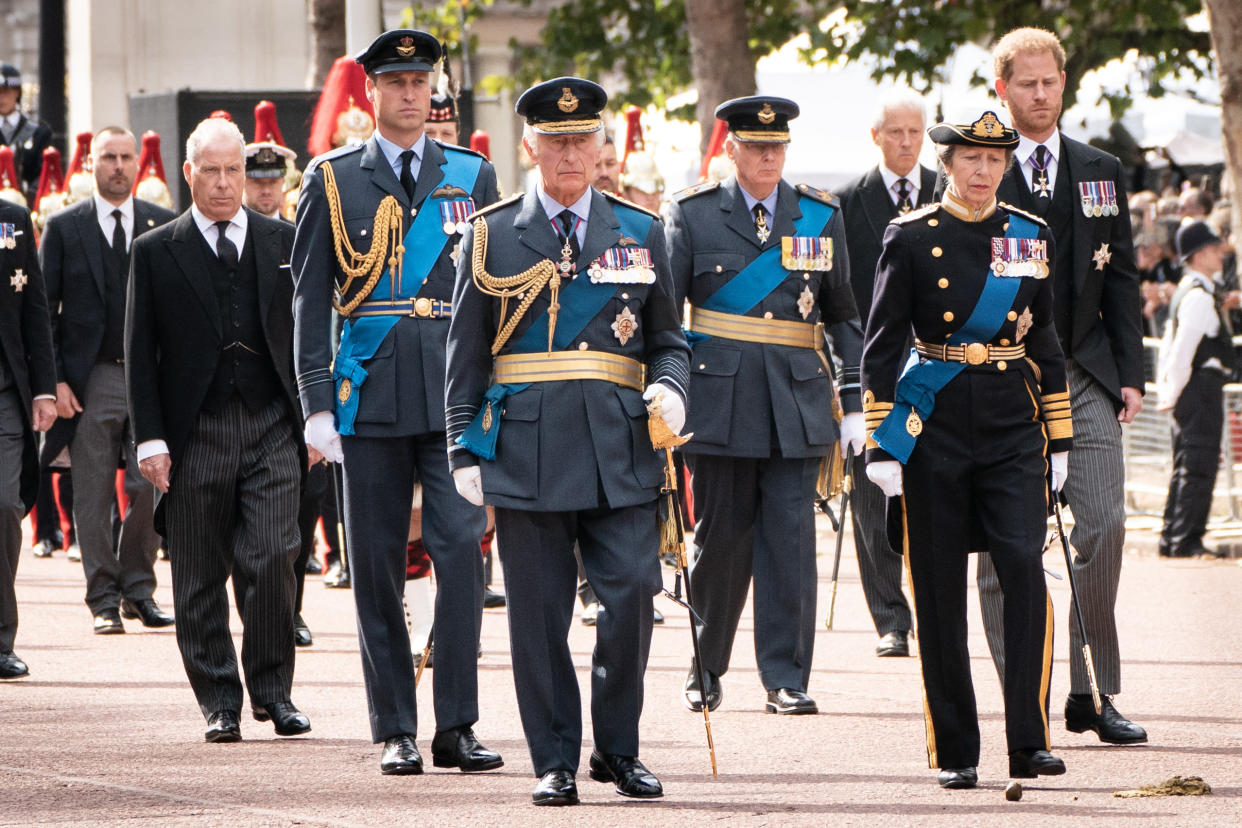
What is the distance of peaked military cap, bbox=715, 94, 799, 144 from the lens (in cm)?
860

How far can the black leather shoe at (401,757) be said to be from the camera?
7.20 meters

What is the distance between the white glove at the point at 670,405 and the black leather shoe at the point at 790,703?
6.65 ft

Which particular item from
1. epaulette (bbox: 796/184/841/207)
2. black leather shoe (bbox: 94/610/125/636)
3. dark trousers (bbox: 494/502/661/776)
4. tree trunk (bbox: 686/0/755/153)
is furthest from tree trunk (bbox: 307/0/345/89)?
dark trousers (bbox: 494/502/661/776)

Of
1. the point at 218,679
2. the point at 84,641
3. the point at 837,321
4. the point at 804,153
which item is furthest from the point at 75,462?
the point at 804,153

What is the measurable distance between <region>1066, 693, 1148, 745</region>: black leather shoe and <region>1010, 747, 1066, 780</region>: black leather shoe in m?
0.76

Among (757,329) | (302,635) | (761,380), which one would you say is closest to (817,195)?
(757,329)

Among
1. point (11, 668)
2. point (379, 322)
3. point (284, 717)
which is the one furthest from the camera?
point (11, 668)

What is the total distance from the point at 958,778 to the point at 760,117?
2.84 metres

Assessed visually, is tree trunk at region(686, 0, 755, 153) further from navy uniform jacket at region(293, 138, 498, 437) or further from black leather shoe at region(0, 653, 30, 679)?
navy uniform jacket at region(293, 138, 498, 437)

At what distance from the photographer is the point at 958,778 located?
6.77 metres

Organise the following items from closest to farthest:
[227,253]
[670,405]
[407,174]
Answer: [670,405], [407,174], [227,253]

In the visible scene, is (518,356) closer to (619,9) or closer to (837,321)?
(837,321)

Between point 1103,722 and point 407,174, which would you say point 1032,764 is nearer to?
point 1103,722

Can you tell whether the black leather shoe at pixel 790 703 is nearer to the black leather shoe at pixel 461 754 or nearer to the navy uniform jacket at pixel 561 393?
the black leather shoe at pixel 461 754
